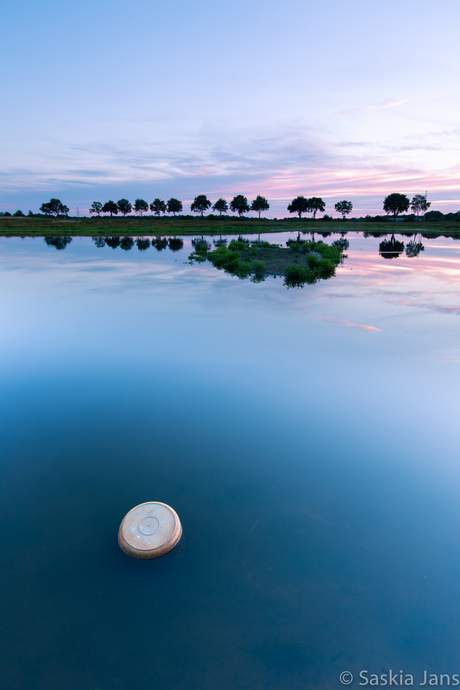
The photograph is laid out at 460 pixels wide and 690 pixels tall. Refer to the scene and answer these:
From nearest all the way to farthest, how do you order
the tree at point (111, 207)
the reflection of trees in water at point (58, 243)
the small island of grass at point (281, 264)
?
the small island of grass at point (281, 264), the reflection of trees in water at point (58, 243), the tree at point (111, 207)

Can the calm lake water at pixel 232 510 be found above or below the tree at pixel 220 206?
below

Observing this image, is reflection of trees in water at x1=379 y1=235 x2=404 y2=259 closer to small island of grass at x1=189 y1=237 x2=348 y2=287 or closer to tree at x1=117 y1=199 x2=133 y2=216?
small island of grass at x1=189 y1=237 x2=348 y2=287

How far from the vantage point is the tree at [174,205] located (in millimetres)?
162500

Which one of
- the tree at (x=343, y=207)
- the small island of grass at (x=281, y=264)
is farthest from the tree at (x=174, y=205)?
the small island of grass at (x=281, y=264)

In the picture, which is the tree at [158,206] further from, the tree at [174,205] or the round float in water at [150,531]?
the round float in water at [150,531]

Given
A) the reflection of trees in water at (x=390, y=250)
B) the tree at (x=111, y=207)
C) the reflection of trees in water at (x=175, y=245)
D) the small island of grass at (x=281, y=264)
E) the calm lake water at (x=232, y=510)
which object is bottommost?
the calm lake water at (x=232, y=510)

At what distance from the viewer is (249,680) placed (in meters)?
3.71

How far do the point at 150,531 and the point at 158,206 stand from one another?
180 meters

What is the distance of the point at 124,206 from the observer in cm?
16450

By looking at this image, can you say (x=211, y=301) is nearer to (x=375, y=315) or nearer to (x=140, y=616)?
(x=375, y=315)

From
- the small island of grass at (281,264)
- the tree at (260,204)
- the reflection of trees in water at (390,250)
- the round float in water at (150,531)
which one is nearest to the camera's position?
the round float in water at (150,531)

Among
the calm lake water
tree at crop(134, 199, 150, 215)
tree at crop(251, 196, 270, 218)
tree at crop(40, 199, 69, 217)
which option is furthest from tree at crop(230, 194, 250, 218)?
the calm lake water

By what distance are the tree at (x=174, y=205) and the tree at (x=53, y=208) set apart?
5387cm

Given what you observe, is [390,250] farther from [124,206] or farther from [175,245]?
[124,206]
